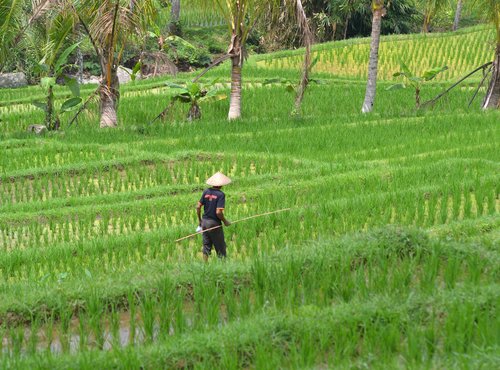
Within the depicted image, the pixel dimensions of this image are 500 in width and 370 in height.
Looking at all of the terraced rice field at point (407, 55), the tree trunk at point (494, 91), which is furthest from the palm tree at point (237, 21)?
the terraced rice field at point (407, 55)

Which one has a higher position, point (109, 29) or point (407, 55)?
point (109, 29)

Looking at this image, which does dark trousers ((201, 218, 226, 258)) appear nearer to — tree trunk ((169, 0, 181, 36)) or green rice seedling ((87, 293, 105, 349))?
green rice seedling ((87, 293, 105, 349))

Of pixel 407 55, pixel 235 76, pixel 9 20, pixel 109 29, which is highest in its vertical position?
pixel 9 20

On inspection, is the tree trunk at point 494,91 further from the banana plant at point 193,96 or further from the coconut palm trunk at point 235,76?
the banana plant at point 193,96

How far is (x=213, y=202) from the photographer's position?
7.84 metres

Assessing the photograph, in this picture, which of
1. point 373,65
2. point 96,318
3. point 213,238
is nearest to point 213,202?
point 213,238

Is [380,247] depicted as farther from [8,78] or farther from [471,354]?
[8,78]

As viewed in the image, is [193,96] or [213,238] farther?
[193,96]

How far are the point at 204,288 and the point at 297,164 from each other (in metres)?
6.66

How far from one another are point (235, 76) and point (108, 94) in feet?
7.37

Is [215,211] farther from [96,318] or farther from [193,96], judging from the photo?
[193,96]

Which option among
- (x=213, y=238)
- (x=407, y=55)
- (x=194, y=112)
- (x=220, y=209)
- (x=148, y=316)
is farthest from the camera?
(x=407, y=55)

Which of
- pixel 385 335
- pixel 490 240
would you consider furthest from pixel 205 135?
pixel 385 335

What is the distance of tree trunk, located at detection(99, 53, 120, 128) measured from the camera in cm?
1582
